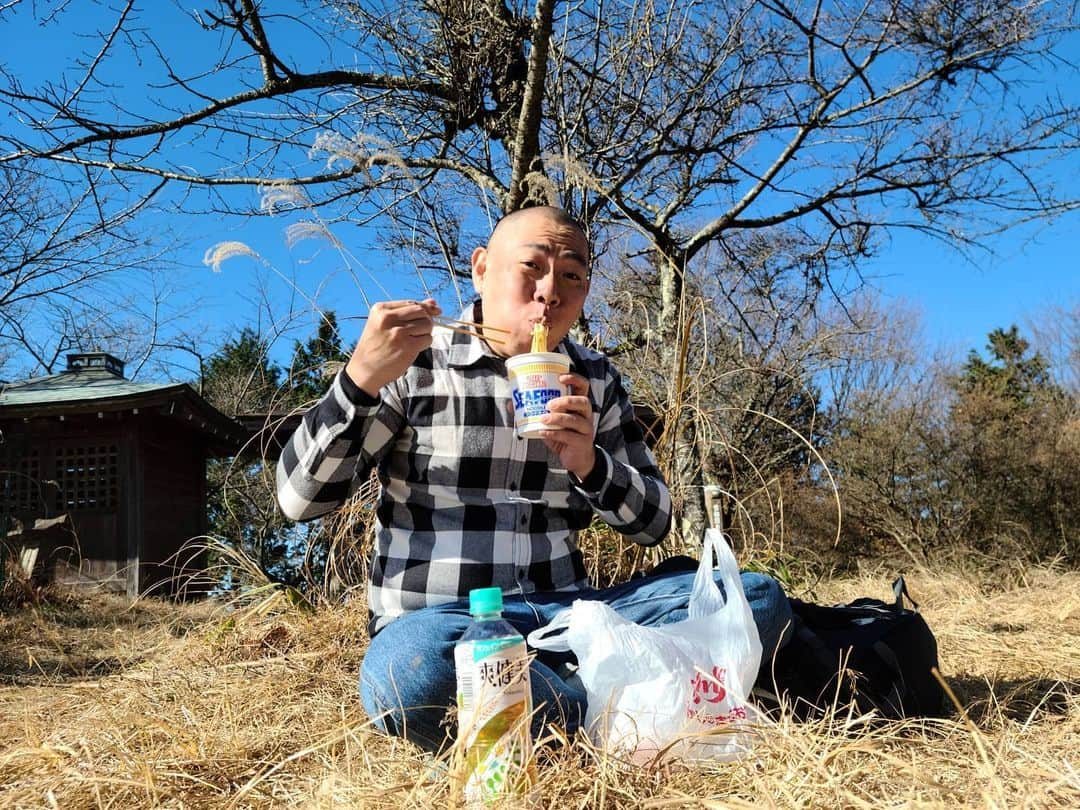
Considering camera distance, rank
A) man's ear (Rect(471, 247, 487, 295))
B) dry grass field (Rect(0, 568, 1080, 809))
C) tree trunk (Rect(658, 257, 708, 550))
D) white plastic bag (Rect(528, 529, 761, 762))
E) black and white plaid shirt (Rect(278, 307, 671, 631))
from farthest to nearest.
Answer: tree trunk (Rect(658, 257, 708, 550)) → man's ear (Rect(471, 247, 487, 295)) → black and white plaid shirt (Rect(278, 307, 671, 631)) → white plastic bag (Rect(528, 529, 761, 762)) → dry grass field (Rect(0, 568, 1080, 809))

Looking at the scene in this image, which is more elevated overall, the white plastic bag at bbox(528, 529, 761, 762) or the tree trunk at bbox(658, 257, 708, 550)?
the tree trunk at bbox(658, 257, 708, 550)

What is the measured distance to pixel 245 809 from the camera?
1252mm

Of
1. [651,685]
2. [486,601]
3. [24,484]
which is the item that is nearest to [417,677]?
[486,601]

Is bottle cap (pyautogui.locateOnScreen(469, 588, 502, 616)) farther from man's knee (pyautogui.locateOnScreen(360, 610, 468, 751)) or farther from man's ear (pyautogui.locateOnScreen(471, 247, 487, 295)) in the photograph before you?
man's ear (pyautogui.locateOnScreen(471, 247, 487, 295))

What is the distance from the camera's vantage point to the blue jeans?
138cm

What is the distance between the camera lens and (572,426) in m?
1.55

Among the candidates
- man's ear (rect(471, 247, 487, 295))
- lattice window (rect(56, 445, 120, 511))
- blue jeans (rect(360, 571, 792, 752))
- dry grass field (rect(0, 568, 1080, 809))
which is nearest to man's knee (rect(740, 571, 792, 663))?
blue jeans (rect(360, 571, 792, 752))

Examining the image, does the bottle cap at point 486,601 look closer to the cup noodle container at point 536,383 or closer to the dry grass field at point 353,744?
the dry grass field at point 353,744

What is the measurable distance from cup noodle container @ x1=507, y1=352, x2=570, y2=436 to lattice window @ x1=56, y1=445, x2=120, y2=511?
953 cm

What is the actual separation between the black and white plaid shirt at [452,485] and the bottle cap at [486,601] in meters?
0.41

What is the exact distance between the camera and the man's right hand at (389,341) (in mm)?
1478

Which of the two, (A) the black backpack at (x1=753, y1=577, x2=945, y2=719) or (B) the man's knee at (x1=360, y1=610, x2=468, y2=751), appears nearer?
(B) the man's knee at (x1=360, y1=610, x2=468, y2=751)

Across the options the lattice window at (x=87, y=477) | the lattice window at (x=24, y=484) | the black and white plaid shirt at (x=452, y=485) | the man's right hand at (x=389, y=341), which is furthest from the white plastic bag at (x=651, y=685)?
the lattice window at (x=87, y=477)

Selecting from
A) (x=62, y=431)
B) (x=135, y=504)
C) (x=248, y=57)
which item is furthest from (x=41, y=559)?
(x=248, y=57)
